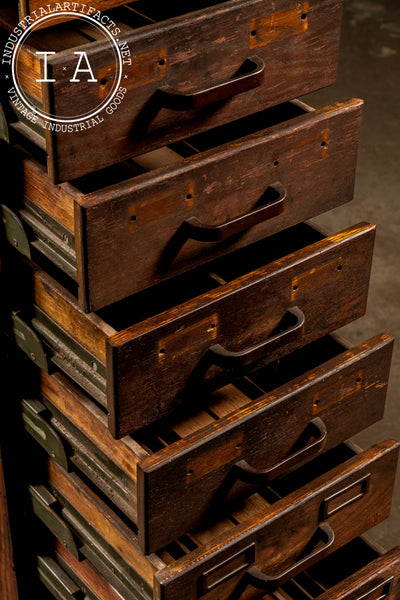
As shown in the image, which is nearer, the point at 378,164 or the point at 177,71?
the point at 177,71

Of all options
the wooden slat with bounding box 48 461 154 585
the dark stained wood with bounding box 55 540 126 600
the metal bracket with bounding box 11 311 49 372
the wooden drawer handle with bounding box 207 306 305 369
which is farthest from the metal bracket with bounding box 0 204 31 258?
the dark stained wood with bounding box 55 540 126 600

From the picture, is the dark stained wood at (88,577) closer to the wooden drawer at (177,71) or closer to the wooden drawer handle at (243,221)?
the wooden drawer handle at (243,221)

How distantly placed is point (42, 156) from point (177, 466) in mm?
539

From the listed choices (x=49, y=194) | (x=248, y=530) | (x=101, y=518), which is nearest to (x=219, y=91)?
(x=49, y=194)

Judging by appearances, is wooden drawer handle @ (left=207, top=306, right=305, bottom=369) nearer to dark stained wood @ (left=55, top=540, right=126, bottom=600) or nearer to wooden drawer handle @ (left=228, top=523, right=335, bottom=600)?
wooden drawer handle @ (left=228, top=523, right=335, bottom=600)

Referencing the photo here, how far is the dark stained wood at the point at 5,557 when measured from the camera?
2.20 m

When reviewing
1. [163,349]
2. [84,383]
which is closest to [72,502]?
[84,383]

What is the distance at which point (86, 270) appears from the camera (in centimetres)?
164

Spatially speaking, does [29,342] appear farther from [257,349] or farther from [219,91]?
[219,91]

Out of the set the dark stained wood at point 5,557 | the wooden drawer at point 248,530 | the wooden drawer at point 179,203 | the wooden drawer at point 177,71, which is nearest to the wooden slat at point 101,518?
the wooden drawer at point 248,530

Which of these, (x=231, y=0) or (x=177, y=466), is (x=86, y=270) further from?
(x=231, y=0)

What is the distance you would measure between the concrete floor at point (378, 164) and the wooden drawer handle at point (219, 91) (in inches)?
63.4

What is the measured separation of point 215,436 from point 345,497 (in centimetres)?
36

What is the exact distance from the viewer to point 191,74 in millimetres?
1657
